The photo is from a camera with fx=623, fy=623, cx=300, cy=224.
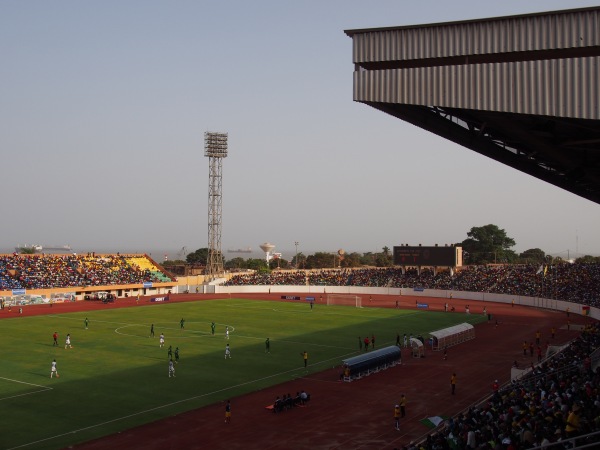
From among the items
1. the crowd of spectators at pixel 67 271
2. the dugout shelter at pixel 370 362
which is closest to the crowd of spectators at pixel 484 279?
the crowd of spectators at pixel 67 271

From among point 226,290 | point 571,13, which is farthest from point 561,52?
point 226,290

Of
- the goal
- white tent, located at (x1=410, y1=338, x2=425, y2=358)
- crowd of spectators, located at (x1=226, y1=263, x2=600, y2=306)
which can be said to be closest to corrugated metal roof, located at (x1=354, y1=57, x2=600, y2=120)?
white tent, located at (x1=410, y1=338, x2=425, y2=358)

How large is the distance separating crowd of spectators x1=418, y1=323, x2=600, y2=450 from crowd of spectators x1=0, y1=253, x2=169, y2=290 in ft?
243

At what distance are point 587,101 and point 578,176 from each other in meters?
10.7

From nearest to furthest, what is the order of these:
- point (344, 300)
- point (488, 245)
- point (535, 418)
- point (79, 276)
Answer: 1. point (535, 418)
2. point (344, 300)
3. point (79, 276)
4. point (488, 245)

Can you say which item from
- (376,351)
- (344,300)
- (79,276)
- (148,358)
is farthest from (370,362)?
(79,276)

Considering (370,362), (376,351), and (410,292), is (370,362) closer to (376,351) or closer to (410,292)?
(376,351)

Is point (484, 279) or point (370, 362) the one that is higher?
point (484, 279)

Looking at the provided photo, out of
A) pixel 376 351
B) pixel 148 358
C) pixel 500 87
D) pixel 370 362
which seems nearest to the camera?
pixel 500 87

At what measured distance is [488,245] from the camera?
17388cm

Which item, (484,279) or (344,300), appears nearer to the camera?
(344,300)

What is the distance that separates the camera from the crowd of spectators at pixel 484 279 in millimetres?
82238

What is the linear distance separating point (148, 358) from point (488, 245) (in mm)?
145502

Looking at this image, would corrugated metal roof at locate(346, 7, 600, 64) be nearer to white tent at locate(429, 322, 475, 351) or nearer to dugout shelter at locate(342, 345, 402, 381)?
dugout shelter at locate(342, 345, 402, 381)
